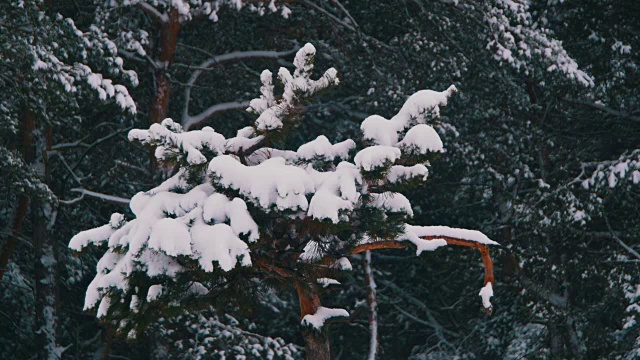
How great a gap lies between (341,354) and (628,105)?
7.27 metres

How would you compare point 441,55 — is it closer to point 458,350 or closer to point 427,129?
point 458,350

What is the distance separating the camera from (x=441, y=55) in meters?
13.2

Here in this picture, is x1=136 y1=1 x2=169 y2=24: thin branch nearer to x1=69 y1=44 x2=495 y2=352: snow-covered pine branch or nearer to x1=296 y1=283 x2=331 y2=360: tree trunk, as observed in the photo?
x1=69 y1=44 x2=495 y2=352: snow-covered pine branch

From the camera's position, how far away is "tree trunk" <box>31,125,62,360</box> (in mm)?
12695

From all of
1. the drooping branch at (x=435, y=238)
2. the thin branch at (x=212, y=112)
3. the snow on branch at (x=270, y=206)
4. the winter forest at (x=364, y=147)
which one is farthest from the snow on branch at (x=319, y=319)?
the thin branch at (x=212, y=112)

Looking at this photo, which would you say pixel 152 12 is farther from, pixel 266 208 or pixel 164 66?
pixel 266 208

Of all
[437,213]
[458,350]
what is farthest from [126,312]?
[437,213]

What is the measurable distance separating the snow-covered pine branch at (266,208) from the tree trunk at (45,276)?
A: 24.5 feet

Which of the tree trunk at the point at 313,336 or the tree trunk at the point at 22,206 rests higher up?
the tree trunk at the point at 22,206

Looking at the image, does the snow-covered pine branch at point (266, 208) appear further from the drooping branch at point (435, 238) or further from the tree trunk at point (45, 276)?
the tree trunk at point (45, 276)

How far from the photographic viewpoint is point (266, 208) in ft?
16.9

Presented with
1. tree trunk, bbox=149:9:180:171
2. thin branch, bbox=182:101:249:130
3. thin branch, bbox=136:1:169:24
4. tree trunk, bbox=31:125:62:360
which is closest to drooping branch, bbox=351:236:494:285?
thin branch, bbox=136:1:169:24

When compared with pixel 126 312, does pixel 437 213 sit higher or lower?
higher

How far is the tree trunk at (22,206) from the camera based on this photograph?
12688 mm
